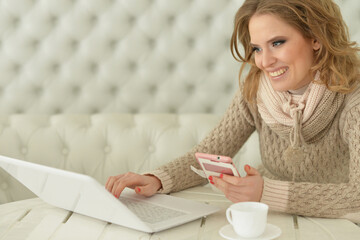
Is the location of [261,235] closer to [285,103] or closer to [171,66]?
[285,103]

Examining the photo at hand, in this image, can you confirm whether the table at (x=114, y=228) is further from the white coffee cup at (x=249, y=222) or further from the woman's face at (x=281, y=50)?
the woman's face at (x=281, y=50)

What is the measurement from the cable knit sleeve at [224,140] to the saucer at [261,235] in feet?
1.39

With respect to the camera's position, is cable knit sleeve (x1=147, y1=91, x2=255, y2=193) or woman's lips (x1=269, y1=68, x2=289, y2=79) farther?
cable knit sleeve (x1=147, y1=91, x2=255, y2=193)

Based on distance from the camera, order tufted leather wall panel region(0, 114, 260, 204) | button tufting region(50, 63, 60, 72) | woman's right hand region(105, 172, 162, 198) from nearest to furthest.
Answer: woman's right hand region(105, 172, 162, 198) → tufted leather wall panel region(0, 114, 260, 204) → button tufting region(50, 63, 60, 72)

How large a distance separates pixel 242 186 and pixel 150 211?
240mm

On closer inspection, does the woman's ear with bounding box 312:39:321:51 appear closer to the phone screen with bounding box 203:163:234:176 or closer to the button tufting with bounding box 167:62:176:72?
the phone screen with bounding box 203:163:234:176

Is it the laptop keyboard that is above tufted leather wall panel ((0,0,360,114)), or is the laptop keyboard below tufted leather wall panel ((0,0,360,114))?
below

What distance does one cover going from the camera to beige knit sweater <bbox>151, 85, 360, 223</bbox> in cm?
120

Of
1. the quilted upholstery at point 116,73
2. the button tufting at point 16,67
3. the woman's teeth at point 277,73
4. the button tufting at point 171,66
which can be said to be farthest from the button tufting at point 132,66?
the woman's teeth at point 277,73

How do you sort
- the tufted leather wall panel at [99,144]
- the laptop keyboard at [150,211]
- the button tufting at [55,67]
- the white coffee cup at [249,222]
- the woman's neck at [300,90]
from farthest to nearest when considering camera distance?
1. the button tufting at [55,67]
2. the tufted leather wall panel at [99,144]
3. the woman's neck at [300,90]
4. the laptop keyboard at [150,211]
5. the white coffee cup at [249,222]

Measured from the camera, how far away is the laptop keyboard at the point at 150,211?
3.68 feet

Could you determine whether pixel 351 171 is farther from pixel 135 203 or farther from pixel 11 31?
pixel 11 31

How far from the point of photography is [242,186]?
121cm

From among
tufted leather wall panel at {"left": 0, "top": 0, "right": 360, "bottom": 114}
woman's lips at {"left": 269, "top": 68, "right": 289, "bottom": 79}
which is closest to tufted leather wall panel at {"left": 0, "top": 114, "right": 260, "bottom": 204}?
tufted leather wall panel at {"left": 0, "top": 0, "right": 360, "bottom": 114}
